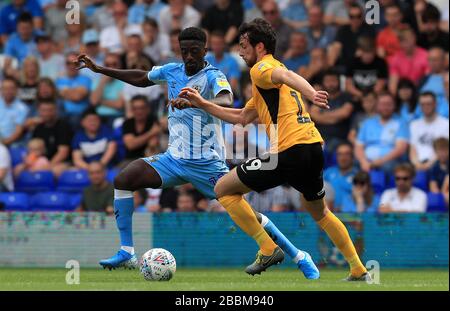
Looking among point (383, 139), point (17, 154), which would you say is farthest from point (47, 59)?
point (383, 139)

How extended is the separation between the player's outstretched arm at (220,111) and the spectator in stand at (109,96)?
736cm

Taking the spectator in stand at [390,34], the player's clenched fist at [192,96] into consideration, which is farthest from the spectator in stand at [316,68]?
the player's clenched fist at [192,96]

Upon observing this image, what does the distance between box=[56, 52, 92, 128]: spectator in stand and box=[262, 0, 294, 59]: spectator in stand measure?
3.27 m

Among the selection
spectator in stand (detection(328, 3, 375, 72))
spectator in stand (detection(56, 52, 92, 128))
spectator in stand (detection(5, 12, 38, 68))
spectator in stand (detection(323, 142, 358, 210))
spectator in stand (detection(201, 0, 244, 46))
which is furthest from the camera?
spectator in stand (detection(5, 12, 38, 68))

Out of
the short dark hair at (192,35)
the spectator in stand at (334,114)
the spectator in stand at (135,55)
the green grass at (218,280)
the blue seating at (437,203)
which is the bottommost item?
the green grass at (218,280)

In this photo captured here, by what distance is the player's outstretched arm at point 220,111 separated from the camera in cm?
1036

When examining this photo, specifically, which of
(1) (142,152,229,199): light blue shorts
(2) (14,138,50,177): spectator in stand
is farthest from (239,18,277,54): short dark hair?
(2) (14,138,50,177): spectator in stand

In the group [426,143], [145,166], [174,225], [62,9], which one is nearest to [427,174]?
[426,143]

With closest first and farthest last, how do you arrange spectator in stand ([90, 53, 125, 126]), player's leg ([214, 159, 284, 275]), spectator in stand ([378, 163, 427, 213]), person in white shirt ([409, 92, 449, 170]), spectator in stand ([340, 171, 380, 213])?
player's leg ([214, 159, 284, 275]) < spectator in stand ([378, 163, 427, 213]) < spectator in stand ([340, 171, 380, 213]) < person in white shirt ([409, 92, 449, 170]) < spectator in stand ([90, 53, 125, 126])

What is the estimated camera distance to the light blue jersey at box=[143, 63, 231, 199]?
37.7 feet

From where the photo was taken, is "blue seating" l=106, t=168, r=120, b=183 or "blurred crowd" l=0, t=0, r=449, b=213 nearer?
"blurred crowd" l=0, t=0, r=449, b=213

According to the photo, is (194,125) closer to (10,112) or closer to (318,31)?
(318,31)

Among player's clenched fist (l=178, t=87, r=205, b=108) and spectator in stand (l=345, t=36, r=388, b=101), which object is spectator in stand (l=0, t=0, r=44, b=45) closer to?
spectator in stand (l=345, t=36, r=388, b=101)

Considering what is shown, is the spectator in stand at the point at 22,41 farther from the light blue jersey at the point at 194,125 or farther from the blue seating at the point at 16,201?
the light blue jersey at the point at 194,125
